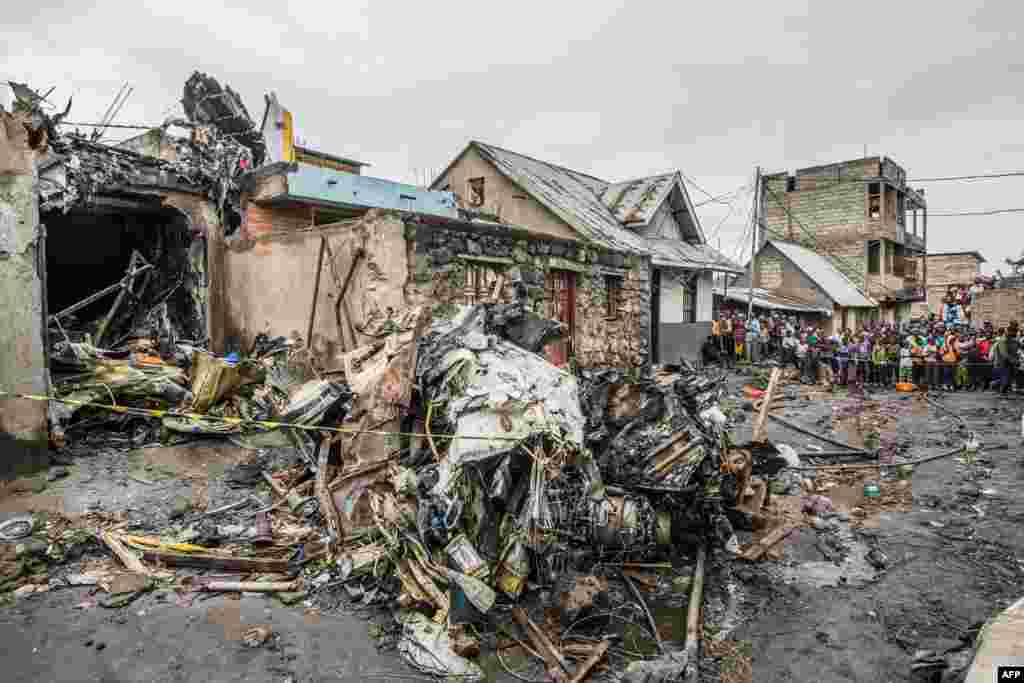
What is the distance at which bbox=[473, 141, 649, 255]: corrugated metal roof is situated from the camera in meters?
15.5

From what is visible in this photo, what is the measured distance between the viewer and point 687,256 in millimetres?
17688

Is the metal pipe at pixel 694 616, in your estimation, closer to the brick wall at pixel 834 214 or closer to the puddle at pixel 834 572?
the puddle at pixel 834 572

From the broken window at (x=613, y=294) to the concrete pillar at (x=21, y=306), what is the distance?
10.2m

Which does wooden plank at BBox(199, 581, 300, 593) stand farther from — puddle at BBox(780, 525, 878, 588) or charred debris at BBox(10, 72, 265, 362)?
charred debris at BBox(10, 72, 265, 362)

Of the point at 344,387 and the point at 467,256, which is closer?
the point at 344,387

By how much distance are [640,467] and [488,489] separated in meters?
1.73

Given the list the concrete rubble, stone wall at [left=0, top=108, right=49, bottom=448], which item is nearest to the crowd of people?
the concrete rubble

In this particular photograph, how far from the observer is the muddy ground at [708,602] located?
3.91 meters

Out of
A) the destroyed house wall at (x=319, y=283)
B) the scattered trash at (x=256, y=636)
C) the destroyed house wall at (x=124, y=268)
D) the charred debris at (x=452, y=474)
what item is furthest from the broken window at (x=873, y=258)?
the scattered trash at (x=256, y=636)

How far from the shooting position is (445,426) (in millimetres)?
5457

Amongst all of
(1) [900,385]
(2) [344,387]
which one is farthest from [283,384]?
(1) [900,385]

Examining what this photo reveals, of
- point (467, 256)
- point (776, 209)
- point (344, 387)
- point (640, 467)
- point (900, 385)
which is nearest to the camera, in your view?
point (640, 467)

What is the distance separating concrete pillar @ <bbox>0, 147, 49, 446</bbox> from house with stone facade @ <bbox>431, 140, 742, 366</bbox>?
584 centimetres

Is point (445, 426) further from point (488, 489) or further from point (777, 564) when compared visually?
point (777, 564)
